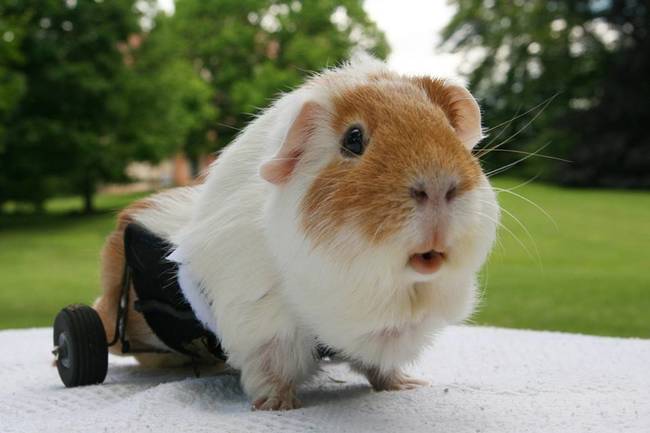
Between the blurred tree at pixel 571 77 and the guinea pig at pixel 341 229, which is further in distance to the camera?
the blurred tree at pixel 571 77

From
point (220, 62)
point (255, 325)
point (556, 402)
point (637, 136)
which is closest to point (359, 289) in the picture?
point (255, 325)

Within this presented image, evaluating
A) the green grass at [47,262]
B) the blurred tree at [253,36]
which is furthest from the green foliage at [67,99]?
the blurred tree at [253,36]

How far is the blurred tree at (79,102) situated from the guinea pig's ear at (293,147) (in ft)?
36.7

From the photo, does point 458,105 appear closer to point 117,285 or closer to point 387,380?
point 387,380

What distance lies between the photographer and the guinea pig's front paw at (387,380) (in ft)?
6.14

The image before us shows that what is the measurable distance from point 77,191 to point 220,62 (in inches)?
411

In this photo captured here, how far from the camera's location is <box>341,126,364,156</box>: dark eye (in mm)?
1423

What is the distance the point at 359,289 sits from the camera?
136 cm

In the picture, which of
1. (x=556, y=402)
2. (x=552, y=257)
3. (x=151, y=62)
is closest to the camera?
(x=556, y=402)

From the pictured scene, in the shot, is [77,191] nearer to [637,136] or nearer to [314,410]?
[637,136]

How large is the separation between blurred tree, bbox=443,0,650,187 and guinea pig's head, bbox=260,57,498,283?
38.2 feet

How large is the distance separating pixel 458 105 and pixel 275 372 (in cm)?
74

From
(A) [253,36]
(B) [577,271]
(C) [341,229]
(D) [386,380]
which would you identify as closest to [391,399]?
(D) [386,380]

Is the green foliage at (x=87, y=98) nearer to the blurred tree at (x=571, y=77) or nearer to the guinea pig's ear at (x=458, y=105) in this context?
the blurred tree at (x=571, y=77)
